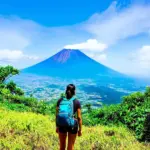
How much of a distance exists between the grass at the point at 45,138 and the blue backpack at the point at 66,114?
194 cm

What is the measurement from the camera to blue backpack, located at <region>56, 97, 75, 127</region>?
8125 millimetres

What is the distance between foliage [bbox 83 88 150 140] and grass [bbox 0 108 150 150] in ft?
4.06

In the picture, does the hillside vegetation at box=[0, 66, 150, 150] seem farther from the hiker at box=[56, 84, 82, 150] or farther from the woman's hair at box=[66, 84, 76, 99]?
the woman's hair at box=[66, 84, 76, 99]

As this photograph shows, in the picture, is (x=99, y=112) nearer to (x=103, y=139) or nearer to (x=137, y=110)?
(x=137, y=110)

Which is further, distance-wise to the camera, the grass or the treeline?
the treeline

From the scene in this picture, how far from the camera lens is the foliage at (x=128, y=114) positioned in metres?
14.3

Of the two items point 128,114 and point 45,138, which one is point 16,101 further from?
point 45,138

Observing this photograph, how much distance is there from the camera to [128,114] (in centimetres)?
1577

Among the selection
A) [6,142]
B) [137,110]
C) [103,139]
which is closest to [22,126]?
[6,142]

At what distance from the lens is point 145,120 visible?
1307 centimetres

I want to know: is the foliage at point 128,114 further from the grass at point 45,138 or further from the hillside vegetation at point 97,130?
the grass at point 45,138

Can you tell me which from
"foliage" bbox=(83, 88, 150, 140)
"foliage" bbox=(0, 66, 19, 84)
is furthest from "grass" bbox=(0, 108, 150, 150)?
"foliage" bbox=(0, 66, 19, 84)

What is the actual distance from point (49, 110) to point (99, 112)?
4118 mm

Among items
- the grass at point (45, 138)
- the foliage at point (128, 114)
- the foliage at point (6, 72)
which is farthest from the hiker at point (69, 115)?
the foliage at point (6, 72)
